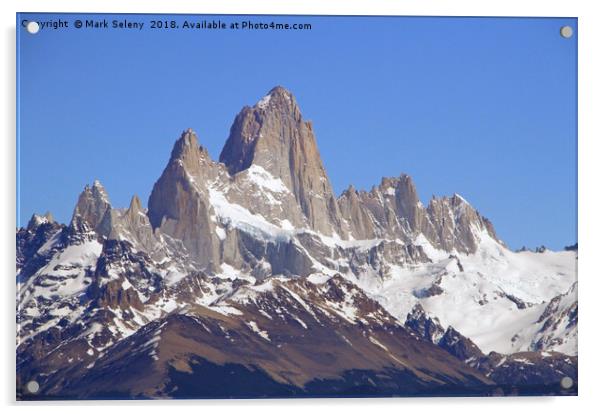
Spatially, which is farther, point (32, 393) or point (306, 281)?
point (306, 281)

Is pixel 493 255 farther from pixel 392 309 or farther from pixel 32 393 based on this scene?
pixel 32 393

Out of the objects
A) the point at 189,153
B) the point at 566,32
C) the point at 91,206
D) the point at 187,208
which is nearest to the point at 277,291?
the point at 187,208

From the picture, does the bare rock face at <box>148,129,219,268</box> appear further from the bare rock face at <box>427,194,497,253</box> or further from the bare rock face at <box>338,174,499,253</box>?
the bare rock face at <box>427,194,497,253</box>

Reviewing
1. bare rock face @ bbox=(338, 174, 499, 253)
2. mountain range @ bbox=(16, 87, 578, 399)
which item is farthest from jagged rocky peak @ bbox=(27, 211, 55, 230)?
bare rock face @ bbox=(338, 174, 499, 253)

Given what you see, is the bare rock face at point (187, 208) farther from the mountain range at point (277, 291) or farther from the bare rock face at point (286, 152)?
the bare rock face at point (286, 152)

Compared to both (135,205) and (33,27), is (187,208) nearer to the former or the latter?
(135,205)
